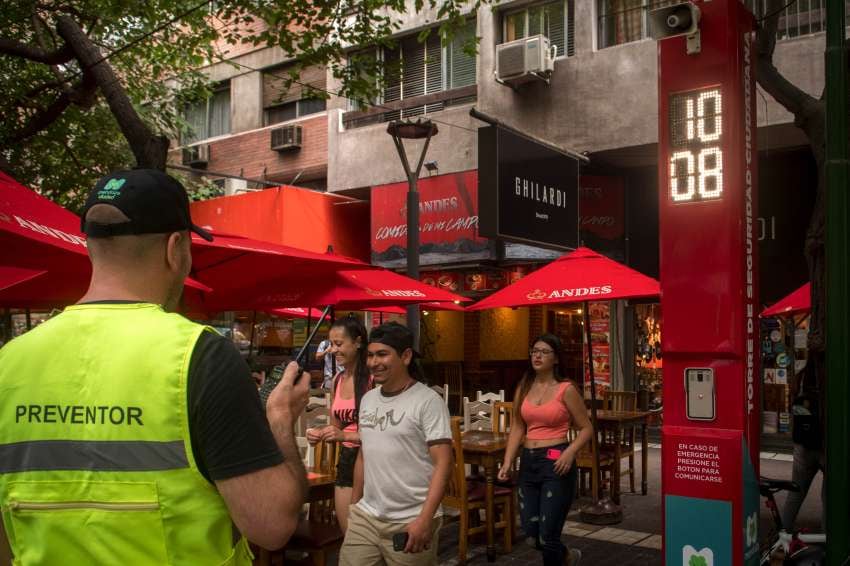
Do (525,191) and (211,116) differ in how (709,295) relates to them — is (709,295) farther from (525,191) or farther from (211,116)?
(211,116)

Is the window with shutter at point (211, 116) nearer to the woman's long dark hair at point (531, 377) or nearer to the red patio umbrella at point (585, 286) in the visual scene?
the red patio umbrella at point (585, 286)

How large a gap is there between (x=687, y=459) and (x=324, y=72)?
1468 cm

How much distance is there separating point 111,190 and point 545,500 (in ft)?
17.3

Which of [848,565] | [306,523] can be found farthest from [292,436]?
[306,523]

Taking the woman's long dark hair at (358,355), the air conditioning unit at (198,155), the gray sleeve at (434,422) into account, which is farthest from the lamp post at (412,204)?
the air conditioning unit at (198,155)

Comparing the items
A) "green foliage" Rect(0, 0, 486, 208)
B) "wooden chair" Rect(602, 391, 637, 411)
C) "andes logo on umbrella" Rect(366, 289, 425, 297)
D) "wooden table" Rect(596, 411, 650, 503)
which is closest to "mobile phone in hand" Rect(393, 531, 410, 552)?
"andes logo on umbrella" Rect(366, 289, 425, 297)

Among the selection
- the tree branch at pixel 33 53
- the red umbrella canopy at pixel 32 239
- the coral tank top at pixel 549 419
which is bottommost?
the coral tank top at pixel 549 419

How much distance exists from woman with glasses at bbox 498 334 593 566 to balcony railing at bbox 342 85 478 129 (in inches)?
375

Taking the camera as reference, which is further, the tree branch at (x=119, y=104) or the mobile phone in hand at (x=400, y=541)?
the tree branch at (x=119, y=104)

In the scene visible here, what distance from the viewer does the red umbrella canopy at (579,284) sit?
8836 millimetres

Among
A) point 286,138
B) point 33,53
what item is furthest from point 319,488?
point 286,138

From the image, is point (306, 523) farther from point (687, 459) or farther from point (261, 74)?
point (261, 74)

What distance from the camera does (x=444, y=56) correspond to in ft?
55.4

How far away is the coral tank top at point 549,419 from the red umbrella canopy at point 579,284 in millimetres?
2074
